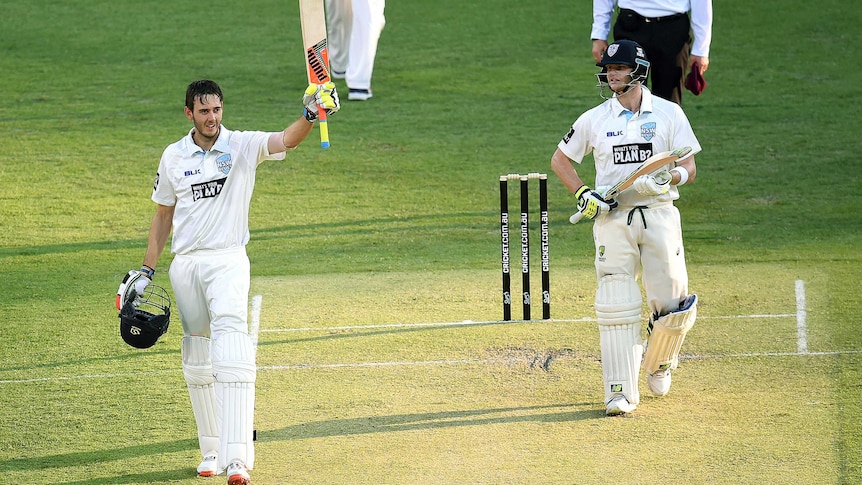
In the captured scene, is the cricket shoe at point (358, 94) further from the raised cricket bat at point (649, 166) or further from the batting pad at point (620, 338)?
the batting pad at point (620, 338)

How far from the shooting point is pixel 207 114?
543 cm

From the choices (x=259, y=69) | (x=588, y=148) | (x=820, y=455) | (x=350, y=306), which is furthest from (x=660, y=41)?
(x=259, y=69)

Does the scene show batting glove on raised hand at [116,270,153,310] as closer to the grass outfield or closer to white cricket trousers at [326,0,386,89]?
the grass outfield

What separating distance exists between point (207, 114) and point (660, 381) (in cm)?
266

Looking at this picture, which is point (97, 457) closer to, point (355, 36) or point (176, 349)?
point (176, 349)

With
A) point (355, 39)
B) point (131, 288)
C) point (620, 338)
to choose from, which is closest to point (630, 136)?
point (620, 338)

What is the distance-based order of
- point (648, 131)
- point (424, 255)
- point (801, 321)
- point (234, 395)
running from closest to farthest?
point (234, 395) < point (648, 131) < point (801, 321) < point (424, 255)

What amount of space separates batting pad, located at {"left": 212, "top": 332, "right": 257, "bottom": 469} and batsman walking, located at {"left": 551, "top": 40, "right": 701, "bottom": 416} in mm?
1847

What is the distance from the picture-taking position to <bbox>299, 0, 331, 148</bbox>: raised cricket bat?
5.84 meters

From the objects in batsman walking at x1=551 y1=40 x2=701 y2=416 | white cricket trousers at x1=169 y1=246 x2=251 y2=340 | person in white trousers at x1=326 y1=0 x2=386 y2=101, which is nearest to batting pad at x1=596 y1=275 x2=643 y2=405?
batsman walking at x1=551 y1=40 x2=701 y2=416

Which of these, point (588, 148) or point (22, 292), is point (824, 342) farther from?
point (22, 292)

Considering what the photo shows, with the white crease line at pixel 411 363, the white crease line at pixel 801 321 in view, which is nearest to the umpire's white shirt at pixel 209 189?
the white crease line at pixel 411 363

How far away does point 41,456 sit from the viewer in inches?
224

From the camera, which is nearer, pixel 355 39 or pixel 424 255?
pixel 424 255
